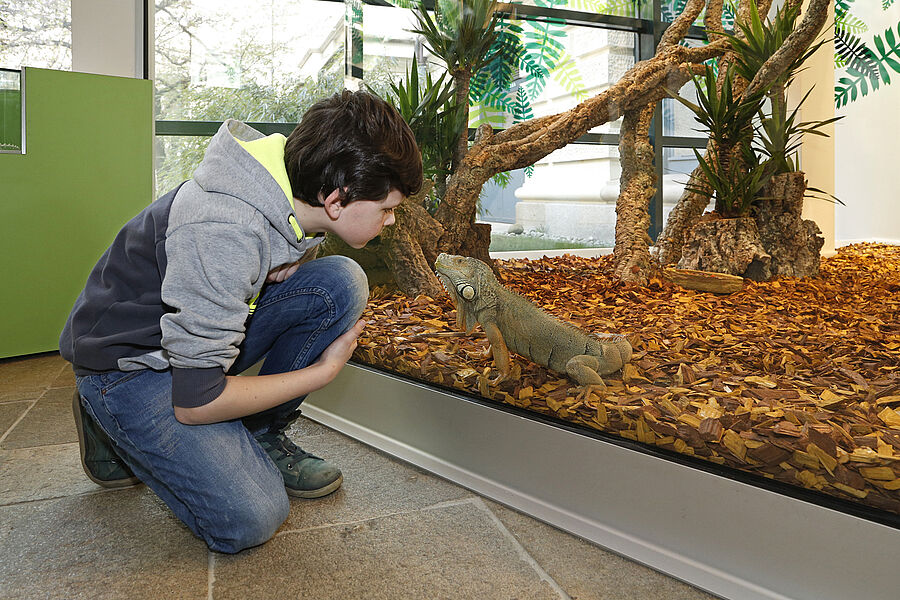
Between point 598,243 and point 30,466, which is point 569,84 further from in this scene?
point 30,466

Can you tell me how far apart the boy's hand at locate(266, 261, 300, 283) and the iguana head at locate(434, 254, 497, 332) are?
13.6 inches

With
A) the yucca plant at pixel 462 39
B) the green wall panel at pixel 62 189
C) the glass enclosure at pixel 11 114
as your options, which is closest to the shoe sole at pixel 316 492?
the yucca plant at pixel 462 39

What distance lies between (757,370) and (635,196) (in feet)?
1.27

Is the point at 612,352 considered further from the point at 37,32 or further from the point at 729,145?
the point at 37,32

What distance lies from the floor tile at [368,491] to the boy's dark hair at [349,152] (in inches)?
29.7

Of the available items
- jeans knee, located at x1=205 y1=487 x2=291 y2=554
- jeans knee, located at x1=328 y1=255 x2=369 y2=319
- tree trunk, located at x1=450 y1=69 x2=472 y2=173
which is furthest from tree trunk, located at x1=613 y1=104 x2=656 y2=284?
jeans knee, located at x1=205 y1=487 x2=291 y2=554

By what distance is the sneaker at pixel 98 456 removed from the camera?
173 cm

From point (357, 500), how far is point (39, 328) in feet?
7.42

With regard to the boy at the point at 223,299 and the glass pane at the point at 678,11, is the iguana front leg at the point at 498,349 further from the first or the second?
the glass pane at the point at 678,11

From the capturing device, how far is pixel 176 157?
3.10 meters

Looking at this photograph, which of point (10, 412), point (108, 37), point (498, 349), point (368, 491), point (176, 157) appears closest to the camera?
point (498, 349)

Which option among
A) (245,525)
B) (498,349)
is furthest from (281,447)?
(498,349)

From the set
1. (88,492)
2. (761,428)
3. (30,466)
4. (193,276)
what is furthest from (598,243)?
(30,466)

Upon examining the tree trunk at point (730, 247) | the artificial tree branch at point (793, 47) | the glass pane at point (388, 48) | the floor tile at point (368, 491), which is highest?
the glass pane at point (388, 48)
